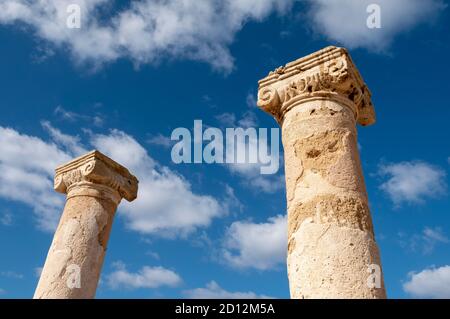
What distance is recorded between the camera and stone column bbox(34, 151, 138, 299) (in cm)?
924

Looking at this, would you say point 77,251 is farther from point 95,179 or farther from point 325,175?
point 325,175

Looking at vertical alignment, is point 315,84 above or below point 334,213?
above

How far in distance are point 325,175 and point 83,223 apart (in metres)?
6.42

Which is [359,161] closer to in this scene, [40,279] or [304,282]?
[304,282]

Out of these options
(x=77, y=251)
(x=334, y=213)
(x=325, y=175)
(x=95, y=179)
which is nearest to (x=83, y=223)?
(x=77, y=251)

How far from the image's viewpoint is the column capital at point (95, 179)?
10.7 meters

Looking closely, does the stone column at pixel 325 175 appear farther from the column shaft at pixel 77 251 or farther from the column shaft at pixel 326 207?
the column shaft at pixel 77 251

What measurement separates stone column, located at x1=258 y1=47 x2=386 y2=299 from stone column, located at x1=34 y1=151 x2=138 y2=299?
17.7 feet

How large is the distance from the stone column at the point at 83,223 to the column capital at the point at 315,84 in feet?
17.7

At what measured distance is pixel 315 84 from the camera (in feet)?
21.9

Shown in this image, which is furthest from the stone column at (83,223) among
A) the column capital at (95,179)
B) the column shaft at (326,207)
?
the column shaft at (326,207)

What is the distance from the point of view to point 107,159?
36.8 ft

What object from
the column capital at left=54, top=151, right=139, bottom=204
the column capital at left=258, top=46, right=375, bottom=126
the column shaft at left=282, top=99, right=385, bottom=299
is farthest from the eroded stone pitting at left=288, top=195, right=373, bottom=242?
the column capital at left=54, top=151, right=139, bottom=204
